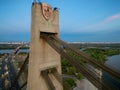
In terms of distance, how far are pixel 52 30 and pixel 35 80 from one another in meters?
3.86

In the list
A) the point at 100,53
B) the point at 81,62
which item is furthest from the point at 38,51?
the point at 100,53

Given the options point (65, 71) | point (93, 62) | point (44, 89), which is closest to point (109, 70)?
point (93, 62)

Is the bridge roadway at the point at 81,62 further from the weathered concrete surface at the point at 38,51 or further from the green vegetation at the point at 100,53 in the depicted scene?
the green vegetation at the point at 100,53

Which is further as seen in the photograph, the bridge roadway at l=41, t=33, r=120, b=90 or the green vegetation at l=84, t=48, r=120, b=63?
the green vegetation at l=84, t=48, r=120, b=63

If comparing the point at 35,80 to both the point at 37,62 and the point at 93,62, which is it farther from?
the point at 93,62

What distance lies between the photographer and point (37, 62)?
11195mm

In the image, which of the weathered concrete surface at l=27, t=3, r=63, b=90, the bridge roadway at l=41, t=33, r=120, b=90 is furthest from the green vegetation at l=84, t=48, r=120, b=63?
the bridge roadway at l=41, t=33, r=120, b=90

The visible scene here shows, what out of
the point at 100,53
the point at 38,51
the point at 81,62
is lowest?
the point at 100,53

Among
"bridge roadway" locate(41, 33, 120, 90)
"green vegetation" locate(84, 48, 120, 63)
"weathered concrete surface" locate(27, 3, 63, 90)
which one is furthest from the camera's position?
"green vegetation" locate(84, 48, 120, 63)

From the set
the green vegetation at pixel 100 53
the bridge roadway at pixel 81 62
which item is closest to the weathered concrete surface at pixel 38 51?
the bridge roadway at pixel 81 62

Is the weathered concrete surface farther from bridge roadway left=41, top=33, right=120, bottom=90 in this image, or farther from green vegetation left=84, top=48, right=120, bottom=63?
green vegetation left=84, top=48, right=120, bottom=63

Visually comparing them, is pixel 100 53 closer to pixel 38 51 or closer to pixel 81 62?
pixel 38 51

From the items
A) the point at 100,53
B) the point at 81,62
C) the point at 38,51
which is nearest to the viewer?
the point at 81,62

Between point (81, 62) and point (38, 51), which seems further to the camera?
point (38, 51)
